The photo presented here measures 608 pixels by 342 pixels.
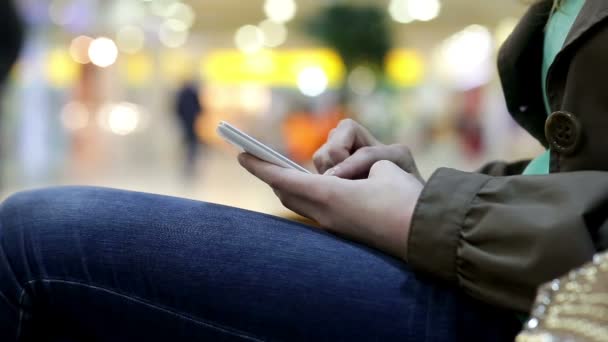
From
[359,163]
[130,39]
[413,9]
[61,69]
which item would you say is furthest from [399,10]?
[359,163]

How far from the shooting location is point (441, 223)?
628 mm

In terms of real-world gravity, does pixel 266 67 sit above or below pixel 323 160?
below

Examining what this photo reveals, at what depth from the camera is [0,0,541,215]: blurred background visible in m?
6.89

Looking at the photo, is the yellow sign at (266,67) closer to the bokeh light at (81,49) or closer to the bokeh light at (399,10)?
the bokeh light at (399,10)

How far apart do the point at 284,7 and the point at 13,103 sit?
6749 millimetres

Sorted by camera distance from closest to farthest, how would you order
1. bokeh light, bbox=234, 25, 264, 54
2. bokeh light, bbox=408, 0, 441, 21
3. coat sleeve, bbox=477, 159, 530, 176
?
1. coat sleeve, bbox=477, 159, 530, 176
2. bokeh light, bbox=408, 0, 441, 21
3. bokeh light, bbox=234, 25, 264, 54

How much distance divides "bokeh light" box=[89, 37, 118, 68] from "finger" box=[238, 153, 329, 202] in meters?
8.23

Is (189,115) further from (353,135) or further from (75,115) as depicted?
(353,135)

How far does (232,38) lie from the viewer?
16.4 meters

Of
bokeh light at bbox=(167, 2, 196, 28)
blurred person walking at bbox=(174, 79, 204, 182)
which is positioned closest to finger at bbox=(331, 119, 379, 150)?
blurred person walking at bbox=(174, 79, 204, 182)

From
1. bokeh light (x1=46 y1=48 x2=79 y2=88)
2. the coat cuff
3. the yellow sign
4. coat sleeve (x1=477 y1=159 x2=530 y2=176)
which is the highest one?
bokeh light (x1=46 y1=48 x2=79 y2=88)

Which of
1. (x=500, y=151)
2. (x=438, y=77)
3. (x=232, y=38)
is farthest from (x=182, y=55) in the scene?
(x=500, y=151)

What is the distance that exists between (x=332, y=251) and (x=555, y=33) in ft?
1.40

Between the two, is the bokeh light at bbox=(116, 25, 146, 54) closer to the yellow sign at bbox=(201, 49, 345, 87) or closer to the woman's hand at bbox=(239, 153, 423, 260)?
the yellow sign at bbox=(201, 49, 345, 87)
